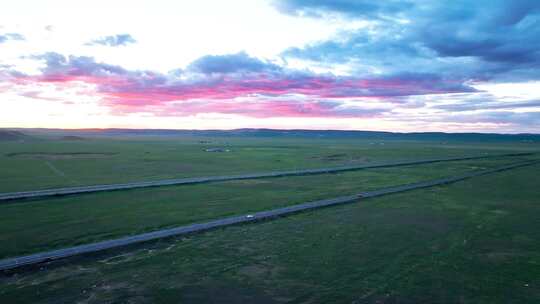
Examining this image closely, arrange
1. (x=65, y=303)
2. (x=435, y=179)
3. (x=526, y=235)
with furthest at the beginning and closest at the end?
(x=435, y=179)
(x=526, y=235)
(x=65, y=303)

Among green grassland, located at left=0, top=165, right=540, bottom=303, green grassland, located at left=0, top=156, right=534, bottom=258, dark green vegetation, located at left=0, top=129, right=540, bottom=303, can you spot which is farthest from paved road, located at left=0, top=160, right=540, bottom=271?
green grassland, located at left=0, top=156, right=534, bottom=258

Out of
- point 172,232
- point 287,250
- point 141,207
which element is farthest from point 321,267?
point 141,207

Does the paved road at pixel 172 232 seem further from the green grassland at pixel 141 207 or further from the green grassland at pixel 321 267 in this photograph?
the green grassland at pixel 141 207

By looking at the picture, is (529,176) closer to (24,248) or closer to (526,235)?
(526,235)

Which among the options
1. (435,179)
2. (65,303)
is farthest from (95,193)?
(435,179)

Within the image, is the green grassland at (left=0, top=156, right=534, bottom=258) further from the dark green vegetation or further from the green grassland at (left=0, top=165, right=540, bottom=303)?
the green grassland at (left=0, top=165, right=540, bottom=303)

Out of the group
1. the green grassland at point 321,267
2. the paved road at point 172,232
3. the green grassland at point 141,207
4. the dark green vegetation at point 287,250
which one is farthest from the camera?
the green grassland at point 141,207

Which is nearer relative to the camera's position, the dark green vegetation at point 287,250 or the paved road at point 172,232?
the dark green vegetation at point 287,250

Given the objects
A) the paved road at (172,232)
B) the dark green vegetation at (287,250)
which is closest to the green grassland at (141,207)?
the dark green vegetation at (287,250)
